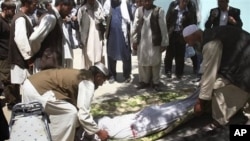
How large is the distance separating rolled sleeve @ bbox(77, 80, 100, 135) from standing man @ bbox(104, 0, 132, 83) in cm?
363

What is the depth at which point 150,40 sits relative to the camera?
770 cm

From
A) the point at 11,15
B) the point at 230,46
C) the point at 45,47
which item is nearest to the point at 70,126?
the point at 45,47

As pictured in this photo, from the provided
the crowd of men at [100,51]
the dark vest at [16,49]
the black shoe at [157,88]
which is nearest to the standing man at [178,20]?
the crowd of men at [100,51]

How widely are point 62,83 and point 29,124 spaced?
1.17 m

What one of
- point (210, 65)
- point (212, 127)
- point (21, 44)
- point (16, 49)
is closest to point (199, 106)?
point (212, 127)

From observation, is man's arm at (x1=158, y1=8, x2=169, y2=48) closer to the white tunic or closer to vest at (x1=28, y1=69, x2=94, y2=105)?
the white tunic

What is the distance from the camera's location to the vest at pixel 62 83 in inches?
193

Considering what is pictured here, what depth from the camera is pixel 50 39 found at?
6.08 m

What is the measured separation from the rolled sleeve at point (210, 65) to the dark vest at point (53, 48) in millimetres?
2053

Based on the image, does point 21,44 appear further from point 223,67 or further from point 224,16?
point 224,16

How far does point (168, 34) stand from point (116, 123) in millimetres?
3078

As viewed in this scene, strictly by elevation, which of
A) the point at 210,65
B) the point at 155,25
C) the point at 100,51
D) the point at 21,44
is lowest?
the point at 100,51

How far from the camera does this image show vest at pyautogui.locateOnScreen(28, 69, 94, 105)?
16.1 ft

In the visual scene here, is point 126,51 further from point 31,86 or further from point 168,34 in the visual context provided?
point 31,86
